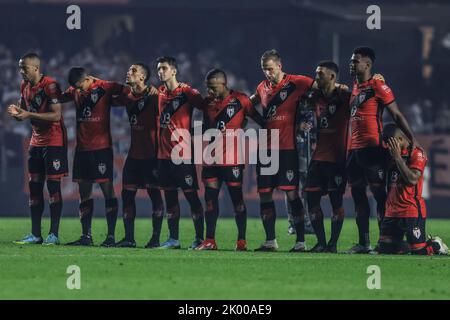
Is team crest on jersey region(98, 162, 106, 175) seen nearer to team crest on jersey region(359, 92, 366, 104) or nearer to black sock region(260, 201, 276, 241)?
black sock region(260, 201, 276, 241)

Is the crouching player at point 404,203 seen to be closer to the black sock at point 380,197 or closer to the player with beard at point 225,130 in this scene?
the black sock at point 380,197

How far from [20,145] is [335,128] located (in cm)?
1007

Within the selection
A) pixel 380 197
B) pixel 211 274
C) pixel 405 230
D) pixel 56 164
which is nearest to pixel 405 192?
pixel 380 197

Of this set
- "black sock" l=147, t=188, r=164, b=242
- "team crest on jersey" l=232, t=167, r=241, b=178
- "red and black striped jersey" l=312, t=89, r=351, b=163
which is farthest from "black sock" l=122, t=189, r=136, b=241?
"red and black striped jersey" l=312, t=89, r=351, b=163

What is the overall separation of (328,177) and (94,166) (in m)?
2.83

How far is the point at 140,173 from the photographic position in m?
14.9

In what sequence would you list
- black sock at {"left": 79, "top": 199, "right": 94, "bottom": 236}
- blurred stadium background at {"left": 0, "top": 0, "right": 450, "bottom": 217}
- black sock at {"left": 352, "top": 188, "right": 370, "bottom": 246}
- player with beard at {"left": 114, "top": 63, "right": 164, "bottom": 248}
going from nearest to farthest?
black sock at {"left": 352, "top": 188, "right": 370, "bottom": 246} → player with beard at {"left": 114, "top": 63, "right": 164, "bottom": 248} → black sock at {"left": 79, "top": 199, "right": 94, "bottom": 236} → blurred stadium background at {"left": 0, "top": 0, "right": 450, "bottom": 217}

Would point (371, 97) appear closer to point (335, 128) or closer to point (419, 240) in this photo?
point (335, 128)

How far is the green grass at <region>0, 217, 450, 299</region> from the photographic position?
1068cm

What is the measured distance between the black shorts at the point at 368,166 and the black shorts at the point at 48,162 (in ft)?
11.5

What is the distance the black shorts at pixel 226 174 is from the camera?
14.3 metres

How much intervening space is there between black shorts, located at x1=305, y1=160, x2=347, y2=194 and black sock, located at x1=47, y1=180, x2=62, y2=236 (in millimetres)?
3173

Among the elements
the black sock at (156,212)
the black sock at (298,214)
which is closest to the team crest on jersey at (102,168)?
the black sock at (156,212)

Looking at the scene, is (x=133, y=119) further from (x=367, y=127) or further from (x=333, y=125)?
(x=367, y=127)
